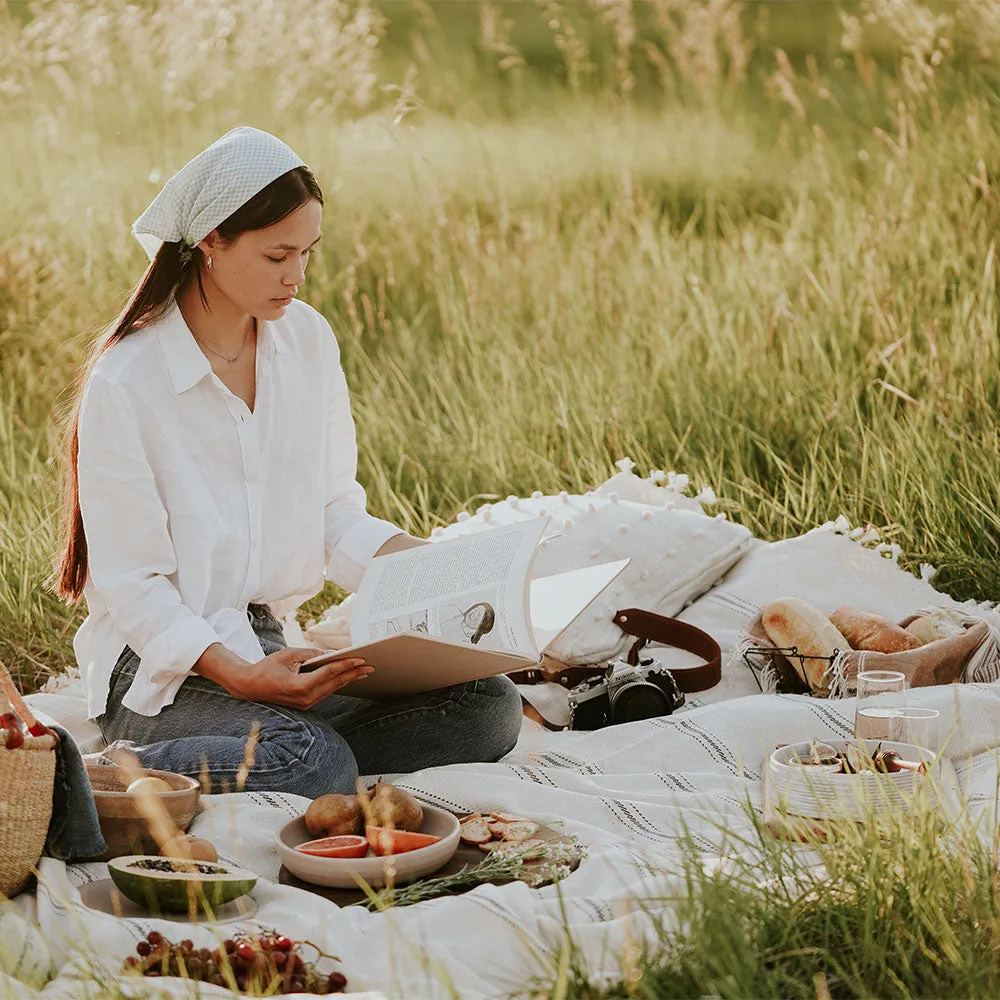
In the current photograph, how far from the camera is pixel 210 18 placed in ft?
24.2

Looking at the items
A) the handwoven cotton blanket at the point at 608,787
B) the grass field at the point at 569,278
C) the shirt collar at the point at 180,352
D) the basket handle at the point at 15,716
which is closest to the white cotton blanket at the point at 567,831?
the handwoven cotton blanket at the point at 608,787

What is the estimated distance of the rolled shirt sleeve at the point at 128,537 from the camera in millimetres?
2867

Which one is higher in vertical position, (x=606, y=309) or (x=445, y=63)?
(x=445, y=63)

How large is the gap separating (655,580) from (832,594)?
0.48 meters

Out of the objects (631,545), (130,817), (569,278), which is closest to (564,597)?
(631,545)

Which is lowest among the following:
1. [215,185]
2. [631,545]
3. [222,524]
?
[631,545]

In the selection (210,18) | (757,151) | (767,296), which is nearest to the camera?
(767,296)

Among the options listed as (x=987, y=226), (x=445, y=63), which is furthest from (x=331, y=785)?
(x=445, y=63)

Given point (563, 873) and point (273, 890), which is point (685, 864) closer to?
point (563, 873)

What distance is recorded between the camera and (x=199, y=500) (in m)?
2.99

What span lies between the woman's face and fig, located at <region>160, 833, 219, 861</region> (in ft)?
3.61

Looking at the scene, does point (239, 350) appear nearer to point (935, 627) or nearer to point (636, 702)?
point (636, 702)

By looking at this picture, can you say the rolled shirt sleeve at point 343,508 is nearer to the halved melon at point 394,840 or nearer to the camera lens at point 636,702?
the camera lens at point 636,702

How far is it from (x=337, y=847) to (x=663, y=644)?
65.1 inches
